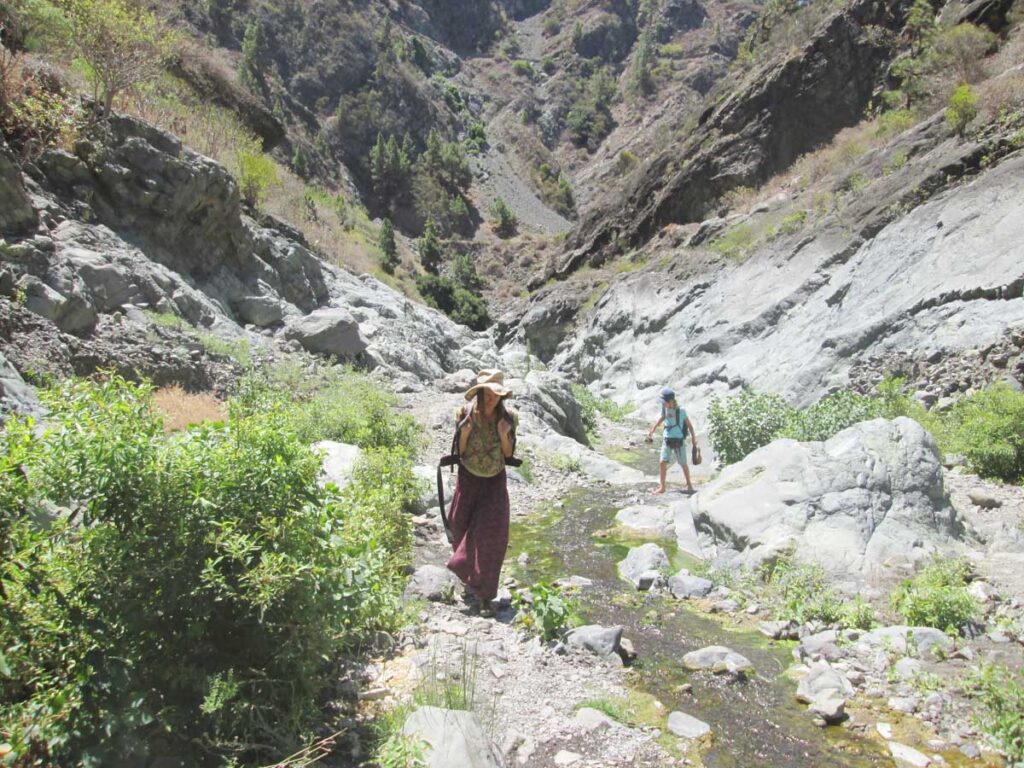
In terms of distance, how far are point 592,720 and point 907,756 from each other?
5.59 ft

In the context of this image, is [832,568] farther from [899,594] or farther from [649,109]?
[649,109]

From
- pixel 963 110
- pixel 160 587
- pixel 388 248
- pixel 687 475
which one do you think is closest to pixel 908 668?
pixel 160 587

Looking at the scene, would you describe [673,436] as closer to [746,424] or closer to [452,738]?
[746,424]

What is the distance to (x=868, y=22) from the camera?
96.0ft

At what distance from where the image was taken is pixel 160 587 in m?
2.60

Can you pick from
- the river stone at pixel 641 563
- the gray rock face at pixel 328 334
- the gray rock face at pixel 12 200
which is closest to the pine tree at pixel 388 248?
the gray rock face at pixel 328 334

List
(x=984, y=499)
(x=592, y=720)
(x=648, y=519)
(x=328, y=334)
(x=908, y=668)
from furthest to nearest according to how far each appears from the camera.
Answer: (x=328, y=334), (x=648, y=519), (x=984, y=499), (x=908, y=668), (x=592, y=720)

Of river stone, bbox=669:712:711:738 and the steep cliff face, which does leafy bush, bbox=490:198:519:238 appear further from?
river stone, bbox=669:712:711:738

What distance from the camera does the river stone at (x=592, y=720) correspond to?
360 cm

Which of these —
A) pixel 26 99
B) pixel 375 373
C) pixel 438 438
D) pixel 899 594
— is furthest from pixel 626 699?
pixel 26 99

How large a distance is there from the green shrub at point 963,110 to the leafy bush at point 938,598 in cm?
1604

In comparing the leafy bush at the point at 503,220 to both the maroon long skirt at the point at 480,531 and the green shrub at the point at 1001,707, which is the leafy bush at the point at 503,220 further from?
the green shrub at the point at 1001,707

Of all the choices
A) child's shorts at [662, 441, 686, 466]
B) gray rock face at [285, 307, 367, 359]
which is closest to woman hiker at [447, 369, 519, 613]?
child's shorts at [662, 441, 686, 466]

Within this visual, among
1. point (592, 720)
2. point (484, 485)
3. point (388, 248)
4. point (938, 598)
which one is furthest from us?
point (388, 248)
